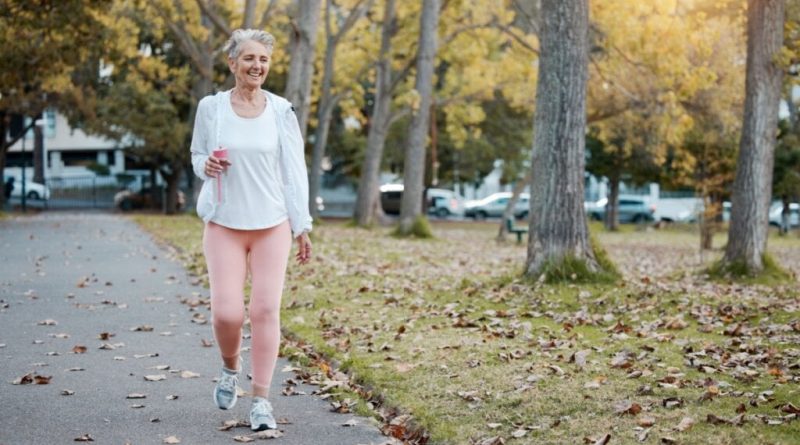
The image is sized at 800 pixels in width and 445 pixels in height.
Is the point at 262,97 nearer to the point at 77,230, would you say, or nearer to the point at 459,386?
the point at 459,386

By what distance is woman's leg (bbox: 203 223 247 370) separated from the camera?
673 cm

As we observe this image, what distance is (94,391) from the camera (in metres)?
7.93

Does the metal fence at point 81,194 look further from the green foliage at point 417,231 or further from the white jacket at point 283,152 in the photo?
the white jacket at point 283,152

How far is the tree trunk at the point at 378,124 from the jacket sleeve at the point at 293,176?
97.8 ft

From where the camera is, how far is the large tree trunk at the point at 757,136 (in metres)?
17.5

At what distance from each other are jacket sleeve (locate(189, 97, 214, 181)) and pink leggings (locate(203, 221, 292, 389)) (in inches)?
13.1

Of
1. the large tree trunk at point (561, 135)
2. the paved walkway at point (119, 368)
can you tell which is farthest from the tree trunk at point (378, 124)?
the large tree trunk at point (561, 135)

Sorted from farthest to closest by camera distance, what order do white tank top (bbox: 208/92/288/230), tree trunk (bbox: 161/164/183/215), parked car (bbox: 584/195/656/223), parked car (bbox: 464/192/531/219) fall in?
parked car (bbox: 464/192/531/219) → parked car (bbox: 584/195/656/223) → tree trunk (bbox: 161/164/183/215) → white tank top (bbox: 208/92/288/230)

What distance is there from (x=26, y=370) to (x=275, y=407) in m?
2.25

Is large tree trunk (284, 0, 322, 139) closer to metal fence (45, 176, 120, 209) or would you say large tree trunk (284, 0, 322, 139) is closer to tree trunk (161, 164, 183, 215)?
tree trunk (161, 164, 183, 215)

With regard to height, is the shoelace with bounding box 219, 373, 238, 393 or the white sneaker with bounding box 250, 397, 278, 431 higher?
the shoelace with bounding box 219, 373, 238, 393

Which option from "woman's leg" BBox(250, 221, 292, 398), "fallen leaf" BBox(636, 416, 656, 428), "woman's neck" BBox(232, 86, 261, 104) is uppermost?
"woman's neck" BBox(232, 86, 261, 104)

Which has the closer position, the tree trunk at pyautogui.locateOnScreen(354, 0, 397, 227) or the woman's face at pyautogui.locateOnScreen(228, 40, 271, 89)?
the woman's face at pyautogui.locateOnScreen(228, 40, 271, 89)

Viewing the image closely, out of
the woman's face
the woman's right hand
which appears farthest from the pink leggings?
the woman's face
